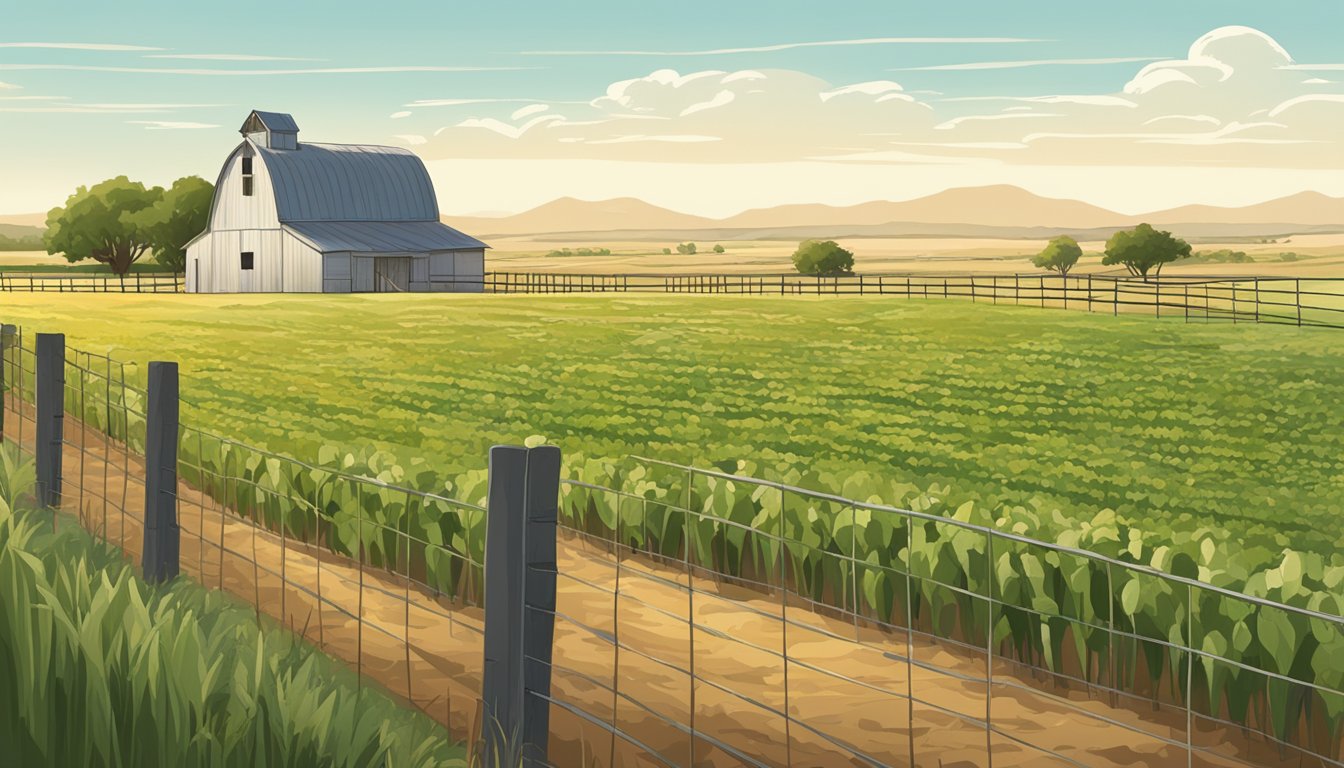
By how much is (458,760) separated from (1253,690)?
470cm

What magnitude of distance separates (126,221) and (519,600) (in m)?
98.9

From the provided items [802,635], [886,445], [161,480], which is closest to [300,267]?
[886,445]

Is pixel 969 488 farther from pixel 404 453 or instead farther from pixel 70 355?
pixel 70 355

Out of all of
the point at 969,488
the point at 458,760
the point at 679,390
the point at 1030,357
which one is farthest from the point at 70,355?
the point at 458,760

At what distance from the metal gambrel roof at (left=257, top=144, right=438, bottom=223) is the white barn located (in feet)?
0.16

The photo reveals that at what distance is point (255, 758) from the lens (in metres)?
5.17

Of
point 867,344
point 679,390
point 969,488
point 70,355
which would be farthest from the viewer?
point 867,344

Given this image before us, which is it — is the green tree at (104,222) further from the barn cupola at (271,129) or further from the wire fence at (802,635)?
the wire fence at (802,635)

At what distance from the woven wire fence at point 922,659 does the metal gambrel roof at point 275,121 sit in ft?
226

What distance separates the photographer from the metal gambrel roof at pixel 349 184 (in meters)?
74.8

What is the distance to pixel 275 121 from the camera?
76812 millimetres

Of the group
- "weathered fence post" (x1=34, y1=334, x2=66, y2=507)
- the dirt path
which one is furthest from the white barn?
the dirt path

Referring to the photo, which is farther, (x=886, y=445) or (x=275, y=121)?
(x=275, y=121)

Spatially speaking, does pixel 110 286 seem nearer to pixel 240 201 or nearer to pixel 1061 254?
pixel 240 201
